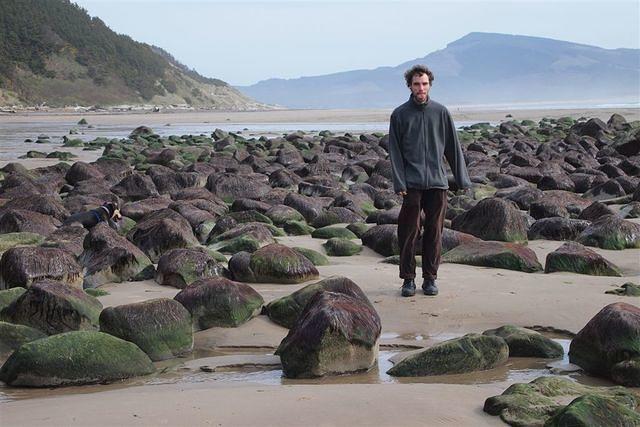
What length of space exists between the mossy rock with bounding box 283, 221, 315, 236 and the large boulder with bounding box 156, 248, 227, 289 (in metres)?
2.87

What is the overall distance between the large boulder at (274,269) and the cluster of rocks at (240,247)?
0.02 metres

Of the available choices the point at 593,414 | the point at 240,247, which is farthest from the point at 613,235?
the point at 593,414

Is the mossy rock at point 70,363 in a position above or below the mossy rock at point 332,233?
above

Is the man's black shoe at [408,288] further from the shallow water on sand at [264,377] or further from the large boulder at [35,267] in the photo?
the large boulder at [35,267]

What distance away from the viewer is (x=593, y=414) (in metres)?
3.47

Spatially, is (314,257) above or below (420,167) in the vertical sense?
below

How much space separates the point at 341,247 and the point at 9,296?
11.4 ft

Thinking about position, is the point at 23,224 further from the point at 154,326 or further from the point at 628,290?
the point at 628,290

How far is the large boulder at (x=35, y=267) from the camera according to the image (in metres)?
6.32

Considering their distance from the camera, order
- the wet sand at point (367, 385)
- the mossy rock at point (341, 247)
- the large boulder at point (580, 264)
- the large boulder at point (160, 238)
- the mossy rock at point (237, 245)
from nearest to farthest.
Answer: the wet sand at point (367, 385) → the large boulder at point (580, 264) → the mossy rock at point (237, 245) → the large boulder at point (160, 238) → the mossy rock at point (341, 247)

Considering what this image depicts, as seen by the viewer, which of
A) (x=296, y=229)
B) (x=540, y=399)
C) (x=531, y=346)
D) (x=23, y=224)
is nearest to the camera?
(x=540, y=399)

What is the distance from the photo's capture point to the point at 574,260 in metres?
7.11

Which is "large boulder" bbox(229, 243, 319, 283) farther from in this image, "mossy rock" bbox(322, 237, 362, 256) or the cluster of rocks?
"mossy rock" bbox(322, 237, 362, 256)

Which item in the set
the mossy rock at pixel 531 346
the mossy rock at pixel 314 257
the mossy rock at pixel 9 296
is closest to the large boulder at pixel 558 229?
the mossy rock at pixel 314 257
